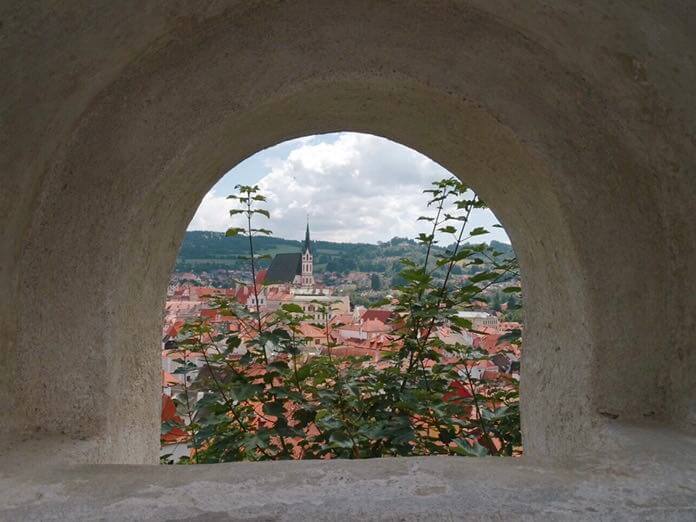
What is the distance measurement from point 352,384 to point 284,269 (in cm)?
110

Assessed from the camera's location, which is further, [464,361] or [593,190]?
[464,361]

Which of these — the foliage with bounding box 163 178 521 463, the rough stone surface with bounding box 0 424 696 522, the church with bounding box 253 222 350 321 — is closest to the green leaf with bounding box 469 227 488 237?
the foliage with bounding box 163 178 521 463

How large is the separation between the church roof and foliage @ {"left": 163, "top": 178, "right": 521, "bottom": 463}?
139 millimetres

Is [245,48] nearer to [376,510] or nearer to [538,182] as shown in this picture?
[538,182]

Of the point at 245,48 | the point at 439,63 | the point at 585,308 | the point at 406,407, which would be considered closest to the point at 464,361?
the point at 406,407

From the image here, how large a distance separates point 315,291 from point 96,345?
1809 mm

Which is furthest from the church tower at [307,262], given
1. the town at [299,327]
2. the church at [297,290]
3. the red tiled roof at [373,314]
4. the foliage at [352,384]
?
the foliage at [352,384]

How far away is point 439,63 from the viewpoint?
1.69 metres

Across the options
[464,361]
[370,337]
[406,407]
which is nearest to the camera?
[406,407]

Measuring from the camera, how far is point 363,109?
196 cm

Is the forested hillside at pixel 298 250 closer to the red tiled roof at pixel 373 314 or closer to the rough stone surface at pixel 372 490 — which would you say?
the red tiled roof at pixel 373 314

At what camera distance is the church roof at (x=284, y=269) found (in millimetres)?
3095

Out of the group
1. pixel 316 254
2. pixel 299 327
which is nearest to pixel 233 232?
pixel 299 327

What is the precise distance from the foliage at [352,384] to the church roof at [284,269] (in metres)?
0.14
